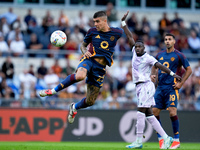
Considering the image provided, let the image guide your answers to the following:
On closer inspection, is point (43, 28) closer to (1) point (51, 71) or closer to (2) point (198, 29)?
(1) point (51, 71)

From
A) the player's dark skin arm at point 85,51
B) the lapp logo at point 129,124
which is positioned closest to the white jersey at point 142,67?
the player's dark skin arm at point 85,51

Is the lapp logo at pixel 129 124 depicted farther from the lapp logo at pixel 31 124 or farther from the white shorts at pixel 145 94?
the white shorts at pixel 145 94

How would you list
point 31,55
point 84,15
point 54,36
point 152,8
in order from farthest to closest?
point 152,8 → point 84,15 → point 31,55 → point 54,36

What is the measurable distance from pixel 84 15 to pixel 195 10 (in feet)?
22.2

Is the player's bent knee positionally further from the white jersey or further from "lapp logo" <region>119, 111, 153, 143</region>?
"lapp logo" <region>119, 111, 153, 143</region>

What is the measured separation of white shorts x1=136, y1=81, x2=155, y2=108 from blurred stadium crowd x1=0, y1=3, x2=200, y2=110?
5288 millimetres

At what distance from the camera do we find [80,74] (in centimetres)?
990

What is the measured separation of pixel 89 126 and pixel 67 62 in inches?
145

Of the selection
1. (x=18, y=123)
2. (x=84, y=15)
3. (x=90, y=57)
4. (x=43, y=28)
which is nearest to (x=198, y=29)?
(x=84, y=15)

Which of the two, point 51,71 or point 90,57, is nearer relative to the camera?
point 90,57

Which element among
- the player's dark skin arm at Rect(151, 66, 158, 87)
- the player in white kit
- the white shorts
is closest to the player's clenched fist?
the player in white kit

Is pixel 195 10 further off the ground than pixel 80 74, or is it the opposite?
pixel 195 10

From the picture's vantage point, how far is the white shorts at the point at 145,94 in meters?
10.7

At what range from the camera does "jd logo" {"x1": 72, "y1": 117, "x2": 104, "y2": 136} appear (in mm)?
15961
